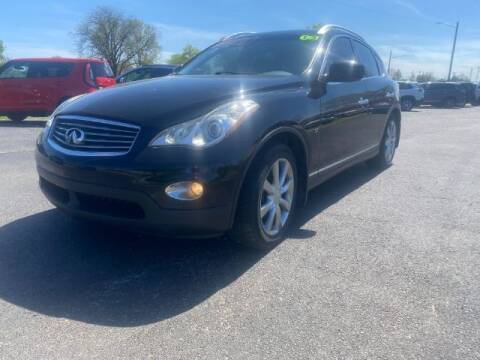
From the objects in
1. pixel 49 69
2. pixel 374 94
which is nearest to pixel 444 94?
pixel 49 69

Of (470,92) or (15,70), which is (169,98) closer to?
(15,70)

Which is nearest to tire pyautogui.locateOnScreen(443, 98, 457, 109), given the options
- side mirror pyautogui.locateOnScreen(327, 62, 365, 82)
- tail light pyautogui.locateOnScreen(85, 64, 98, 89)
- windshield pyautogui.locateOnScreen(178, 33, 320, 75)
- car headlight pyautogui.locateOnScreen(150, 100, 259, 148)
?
tail light pyautogui.locateOnScreen(85, 64, 98, 89)

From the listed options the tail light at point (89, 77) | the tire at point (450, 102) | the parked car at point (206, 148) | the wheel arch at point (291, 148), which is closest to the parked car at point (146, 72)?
the tail light at point (89, 77)

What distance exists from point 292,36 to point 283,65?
1.68 feet

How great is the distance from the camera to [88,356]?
7.07 ft

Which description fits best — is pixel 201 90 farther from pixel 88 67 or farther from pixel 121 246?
pixel 88 67

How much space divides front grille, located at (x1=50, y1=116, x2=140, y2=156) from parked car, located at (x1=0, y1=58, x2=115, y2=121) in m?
10.1

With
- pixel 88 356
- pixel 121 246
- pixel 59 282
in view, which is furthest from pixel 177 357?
pixel 121 246

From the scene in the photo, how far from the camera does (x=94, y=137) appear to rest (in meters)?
2.94

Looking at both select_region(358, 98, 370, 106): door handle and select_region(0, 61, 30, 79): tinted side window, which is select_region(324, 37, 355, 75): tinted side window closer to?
select_region(358, 98, 370, 106): door handle

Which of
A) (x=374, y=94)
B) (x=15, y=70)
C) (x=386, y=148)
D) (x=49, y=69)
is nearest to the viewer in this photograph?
(x=374, y=94)

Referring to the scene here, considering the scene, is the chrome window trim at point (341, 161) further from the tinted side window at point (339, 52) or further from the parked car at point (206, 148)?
the tinted side window at point (339, 52)

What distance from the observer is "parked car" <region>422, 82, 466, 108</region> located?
29500mm

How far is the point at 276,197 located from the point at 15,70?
12132 millimetres
